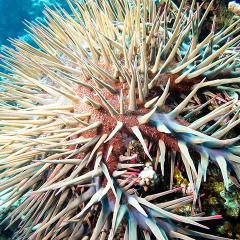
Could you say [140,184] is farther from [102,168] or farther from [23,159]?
[23,159]

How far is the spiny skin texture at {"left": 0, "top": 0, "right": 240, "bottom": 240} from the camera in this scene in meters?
2.05

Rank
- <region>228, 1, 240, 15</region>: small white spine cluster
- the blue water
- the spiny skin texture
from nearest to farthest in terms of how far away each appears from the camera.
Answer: the spiny skin texture < <region>228, 1, 240, 15</region>: small white spine cluster < the blue water

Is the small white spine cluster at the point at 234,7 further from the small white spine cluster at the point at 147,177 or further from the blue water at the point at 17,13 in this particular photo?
the blue water at the point at 17,13

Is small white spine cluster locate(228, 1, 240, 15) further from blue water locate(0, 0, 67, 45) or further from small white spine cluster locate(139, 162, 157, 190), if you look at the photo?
blue water locate(0, 0, 67, 45)

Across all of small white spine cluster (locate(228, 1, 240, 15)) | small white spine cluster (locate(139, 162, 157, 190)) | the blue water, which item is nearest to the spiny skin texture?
small white spine cluster (locate(139, 162, 157, 190))

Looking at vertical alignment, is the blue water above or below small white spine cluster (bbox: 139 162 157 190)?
above

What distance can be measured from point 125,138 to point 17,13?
16002 mm

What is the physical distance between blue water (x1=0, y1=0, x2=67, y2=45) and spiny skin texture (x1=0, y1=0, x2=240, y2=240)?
1454 cm

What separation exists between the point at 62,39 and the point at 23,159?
4.02ft

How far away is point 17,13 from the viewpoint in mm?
16078

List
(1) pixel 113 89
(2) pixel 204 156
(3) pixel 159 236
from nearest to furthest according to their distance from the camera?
(3) pixel 159 236, (2) pixel 204 156, (1) pixel 113 89

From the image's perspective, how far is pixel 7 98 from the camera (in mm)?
2762

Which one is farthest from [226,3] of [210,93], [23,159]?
[23,159]

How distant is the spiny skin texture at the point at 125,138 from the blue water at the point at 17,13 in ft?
47.7
